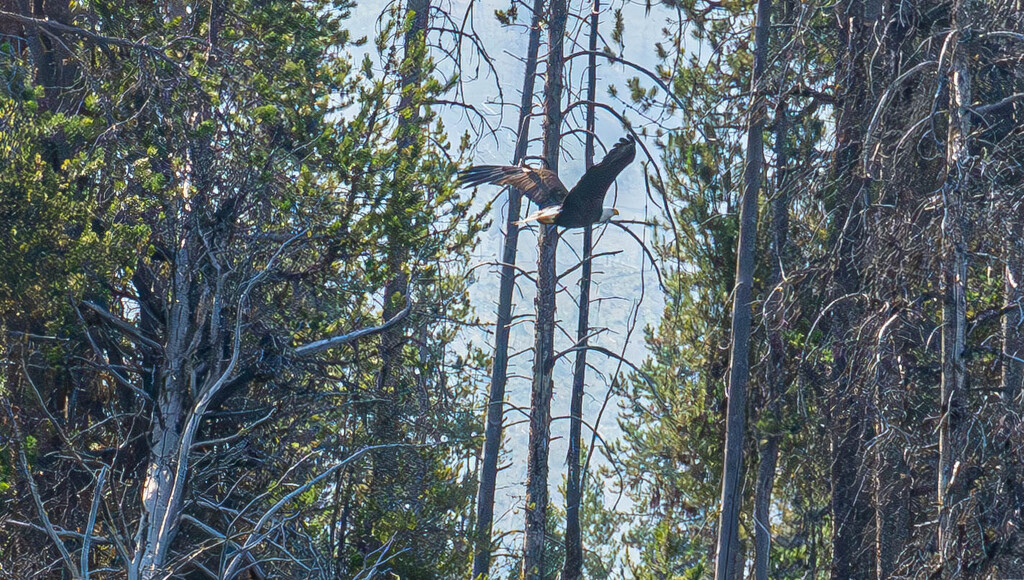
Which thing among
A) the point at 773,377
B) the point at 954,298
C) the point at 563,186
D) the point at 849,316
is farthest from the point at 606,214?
the point at 773,377

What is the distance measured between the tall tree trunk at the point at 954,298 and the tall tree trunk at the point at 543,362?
369 centimetres

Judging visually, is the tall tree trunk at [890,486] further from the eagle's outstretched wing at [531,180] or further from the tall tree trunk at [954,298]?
the eagle's outstretched wing at [531,180]

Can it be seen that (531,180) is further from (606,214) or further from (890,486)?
(890,486)

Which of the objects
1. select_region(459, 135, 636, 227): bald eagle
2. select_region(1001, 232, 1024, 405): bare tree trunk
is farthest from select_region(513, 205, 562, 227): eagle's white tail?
select_region(1001, 232, 1024, 405): bare tree trunk

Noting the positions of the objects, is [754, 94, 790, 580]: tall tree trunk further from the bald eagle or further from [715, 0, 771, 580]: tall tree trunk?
the bald eagle

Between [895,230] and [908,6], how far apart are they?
8.24ft

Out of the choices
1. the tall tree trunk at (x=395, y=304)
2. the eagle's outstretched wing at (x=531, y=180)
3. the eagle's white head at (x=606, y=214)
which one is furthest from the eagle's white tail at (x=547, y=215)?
the tall tree trunk at (x=395, y=304)

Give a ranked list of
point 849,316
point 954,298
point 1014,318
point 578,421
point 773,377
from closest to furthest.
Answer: point 954,298 < point 1014,318 < point 849,316 < point 773,377 < point 578,421

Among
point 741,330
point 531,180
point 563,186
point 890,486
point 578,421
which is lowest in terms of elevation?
point 890,486

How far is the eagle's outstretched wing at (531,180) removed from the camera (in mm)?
7480

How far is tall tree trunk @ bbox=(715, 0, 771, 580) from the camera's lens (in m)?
8.64

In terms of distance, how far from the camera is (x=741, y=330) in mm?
8914

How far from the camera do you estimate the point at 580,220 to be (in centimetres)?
729

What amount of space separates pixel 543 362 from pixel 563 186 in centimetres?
215
